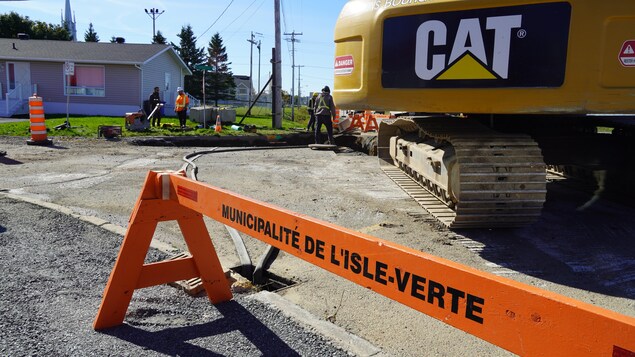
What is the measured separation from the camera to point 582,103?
4.63 metres

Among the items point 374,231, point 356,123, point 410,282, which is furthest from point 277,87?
point 410,282

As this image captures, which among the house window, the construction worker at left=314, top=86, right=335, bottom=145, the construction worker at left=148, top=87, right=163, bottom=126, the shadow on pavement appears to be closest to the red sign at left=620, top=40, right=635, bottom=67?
the shadow on pavement

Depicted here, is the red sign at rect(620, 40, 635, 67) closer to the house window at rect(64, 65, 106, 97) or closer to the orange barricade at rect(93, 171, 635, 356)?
the orange barricade at rect(93, 171, 635, 356)

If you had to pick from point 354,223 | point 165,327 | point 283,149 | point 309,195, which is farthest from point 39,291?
point 283,149

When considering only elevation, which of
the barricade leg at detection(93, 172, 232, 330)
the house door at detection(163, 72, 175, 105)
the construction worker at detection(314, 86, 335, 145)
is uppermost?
the house door at detection(163, 72, 175, 105)

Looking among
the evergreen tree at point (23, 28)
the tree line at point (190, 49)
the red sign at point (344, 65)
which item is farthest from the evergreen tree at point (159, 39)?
the red sign at point (344, 65)

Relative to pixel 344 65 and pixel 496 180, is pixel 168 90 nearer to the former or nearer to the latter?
pixel 344 65

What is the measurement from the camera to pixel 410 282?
1988 mm

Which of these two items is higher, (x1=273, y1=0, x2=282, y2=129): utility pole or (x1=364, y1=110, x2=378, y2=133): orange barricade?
(x1=273, y1=0, x2=282, y2=129): utility pole

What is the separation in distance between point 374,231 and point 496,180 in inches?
58.0

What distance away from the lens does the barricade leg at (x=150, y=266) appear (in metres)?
3.52

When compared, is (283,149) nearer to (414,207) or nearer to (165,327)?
(414,207)

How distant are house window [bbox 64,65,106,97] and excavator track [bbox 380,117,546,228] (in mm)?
28652

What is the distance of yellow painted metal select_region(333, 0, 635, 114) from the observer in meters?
4.52
